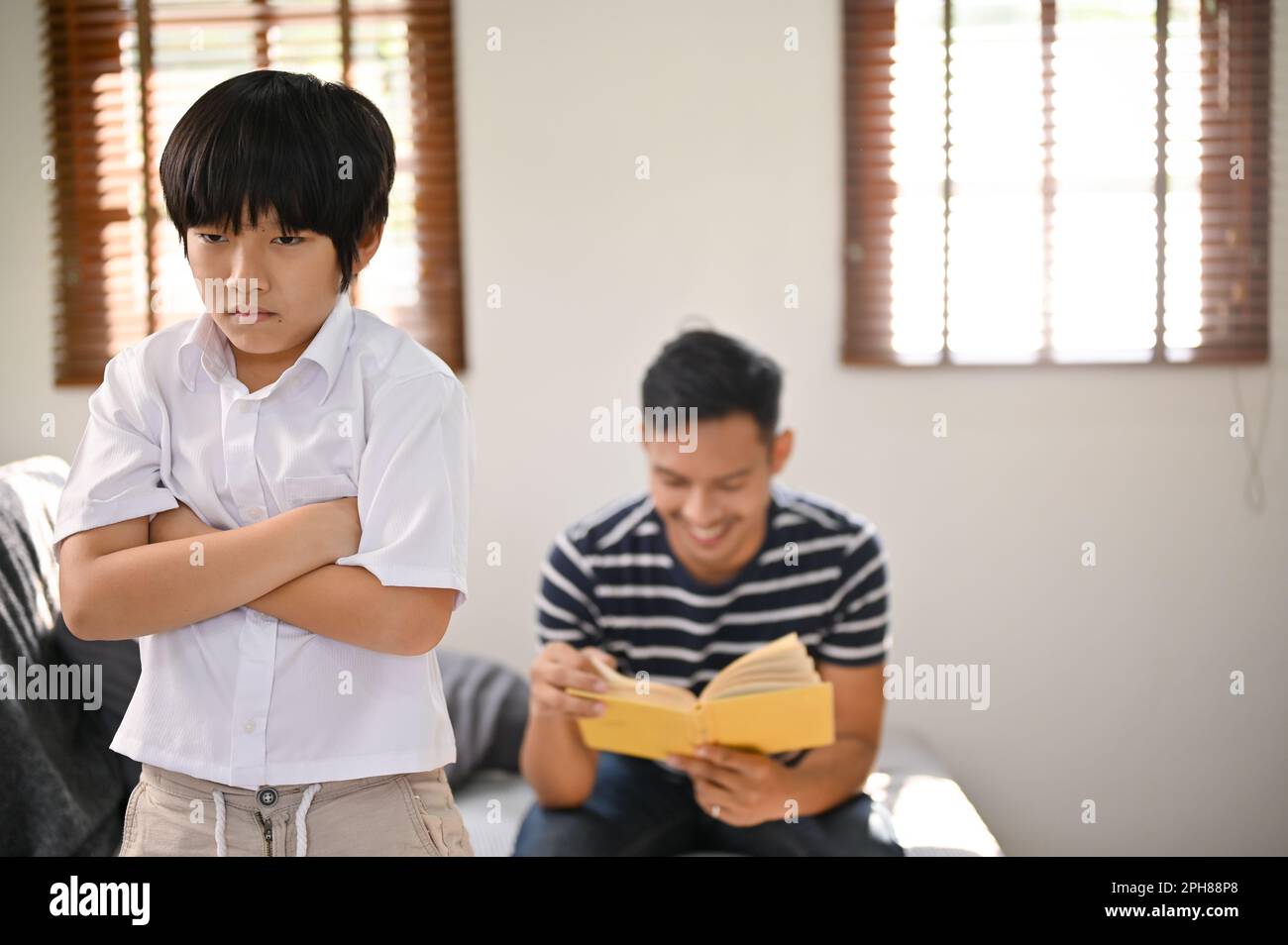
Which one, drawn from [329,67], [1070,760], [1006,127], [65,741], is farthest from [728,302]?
[65,741]

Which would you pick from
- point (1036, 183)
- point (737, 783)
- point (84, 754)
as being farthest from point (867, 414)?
point (84, 754)

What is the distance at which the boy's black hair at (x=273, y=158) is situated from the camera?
751 mm

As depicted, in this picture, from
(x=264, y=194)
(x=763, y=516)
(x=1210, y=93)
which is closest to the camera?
(x=264, y=194)

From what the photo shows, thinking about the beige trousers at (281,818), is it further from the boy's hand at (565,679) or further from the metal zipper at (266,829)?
the boy's hand at (565,679)

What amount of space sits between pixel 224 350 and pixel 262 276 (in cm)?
9

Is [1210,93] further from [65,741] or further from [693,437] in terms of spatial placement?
[65,741]

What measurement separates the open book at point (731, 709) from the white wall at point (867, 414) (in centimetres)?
85

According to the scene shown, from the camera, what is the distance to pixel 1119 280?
1.96 metres

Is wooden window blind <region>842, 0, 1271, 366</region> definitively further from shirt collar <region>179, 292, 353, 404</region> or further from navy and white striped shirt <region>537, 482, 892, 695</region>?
shirt collar <region>179, 292, 353, 404</region>

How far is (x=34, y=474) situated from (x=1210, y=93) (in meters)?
2.00

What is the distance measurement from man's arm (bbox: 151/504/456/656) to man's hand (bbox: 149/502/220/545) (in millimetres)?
11

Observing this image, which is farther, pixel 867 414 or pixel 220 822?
pixel 867 414

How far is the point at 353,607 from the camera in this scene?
2.48 feet

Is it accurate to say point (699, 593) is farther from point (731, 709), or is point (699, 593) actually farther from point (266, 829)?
point (266, 829)
